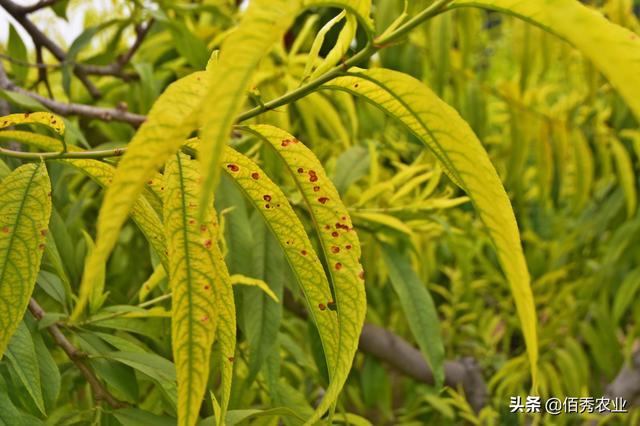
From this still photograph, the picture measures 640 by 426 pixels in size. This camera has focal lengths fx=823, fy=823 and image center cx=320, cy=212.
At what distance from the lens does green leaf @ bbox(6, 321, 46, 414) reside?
461mm

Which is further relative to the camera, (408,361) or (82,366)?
(408,361)

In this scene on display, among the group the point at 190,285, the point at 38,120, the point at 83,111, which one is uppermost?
the point at 83,111

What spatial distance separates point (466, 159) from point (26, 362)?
29 cm

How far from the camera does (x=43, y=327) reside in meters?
0.53

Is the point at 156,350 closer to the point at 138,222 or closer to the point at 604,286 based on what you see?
the point at 138,222

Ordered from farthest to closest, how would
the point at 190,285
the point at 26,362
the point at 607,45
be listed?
the point at 26,362 < the point at 190,285 < the point at 607,45

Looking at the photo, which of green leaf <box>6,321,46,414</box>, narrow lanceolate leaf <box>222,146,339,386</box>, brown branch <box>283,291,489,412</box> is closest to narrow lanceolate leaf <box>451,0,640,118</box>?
narrow lanceolate leaf <box>222,146,339,386</box>

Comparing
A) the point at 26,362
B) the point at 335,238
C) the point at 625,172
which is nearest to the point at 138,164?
the point at 335,238

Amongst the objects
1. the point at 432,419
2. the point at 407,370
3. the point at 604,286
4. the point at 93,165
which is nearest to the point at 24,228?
the point at 93,165

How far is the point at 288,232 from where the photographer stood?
0.39 metres

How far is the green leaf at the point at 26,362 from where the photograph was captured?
1.51 ft

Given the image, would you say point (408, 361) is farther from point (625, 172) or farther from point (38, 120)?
point (38, 120)

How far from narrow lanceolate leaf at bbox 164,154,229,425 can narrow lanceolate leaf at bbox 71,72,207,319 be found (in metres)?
0.07

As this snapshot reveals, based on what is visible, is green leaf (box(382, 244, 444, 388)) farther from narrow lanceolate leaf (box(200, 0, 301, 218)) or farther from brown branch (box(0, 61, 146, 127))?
narrow lanceolate leaf (box(200, 0, 301, 218))
